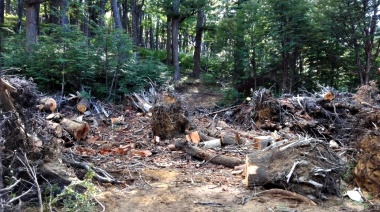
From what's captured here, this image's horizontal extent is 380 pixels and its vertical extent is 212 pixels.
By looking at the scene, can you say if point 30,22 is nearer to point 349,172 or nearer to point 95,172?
point 95,172

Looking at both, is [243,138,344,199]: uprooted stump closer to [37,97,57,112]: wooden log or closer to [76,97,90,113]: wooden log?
[37,97,57,112]: wooden log

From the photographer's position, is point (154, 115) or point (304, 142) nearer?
point (304, 142)

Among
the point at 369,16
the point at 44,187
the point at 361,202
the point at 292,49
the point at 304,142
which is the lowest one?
the point at 361,202

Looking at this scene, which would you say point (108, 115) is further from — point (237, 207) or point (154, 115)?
point (237, 207)

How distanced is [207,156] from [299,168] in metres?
1.70

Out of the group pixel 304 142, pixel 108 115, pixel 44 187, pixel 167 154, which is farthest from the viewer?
pixel 108 115

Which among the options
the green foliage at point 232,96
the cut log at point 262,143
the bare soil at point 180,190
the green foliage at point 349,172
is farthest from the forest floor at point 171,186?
the green foliage at point 232,96

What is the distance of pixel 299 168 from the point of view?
13.0 ft

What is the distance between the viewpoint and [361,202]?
3748 millimetres

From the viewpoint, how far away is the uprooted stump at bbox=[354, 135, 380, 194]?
12.9ft

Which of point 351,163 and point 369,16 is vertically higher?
point 369,16

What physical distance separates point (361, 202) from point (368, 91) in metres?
4.07

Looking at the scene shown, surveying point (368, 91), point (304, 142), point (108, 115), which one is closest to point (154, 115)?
point (108, 115)

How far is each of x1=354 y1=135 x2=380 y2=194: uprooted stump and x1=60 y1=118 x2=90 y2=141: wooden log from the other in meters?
4.64
